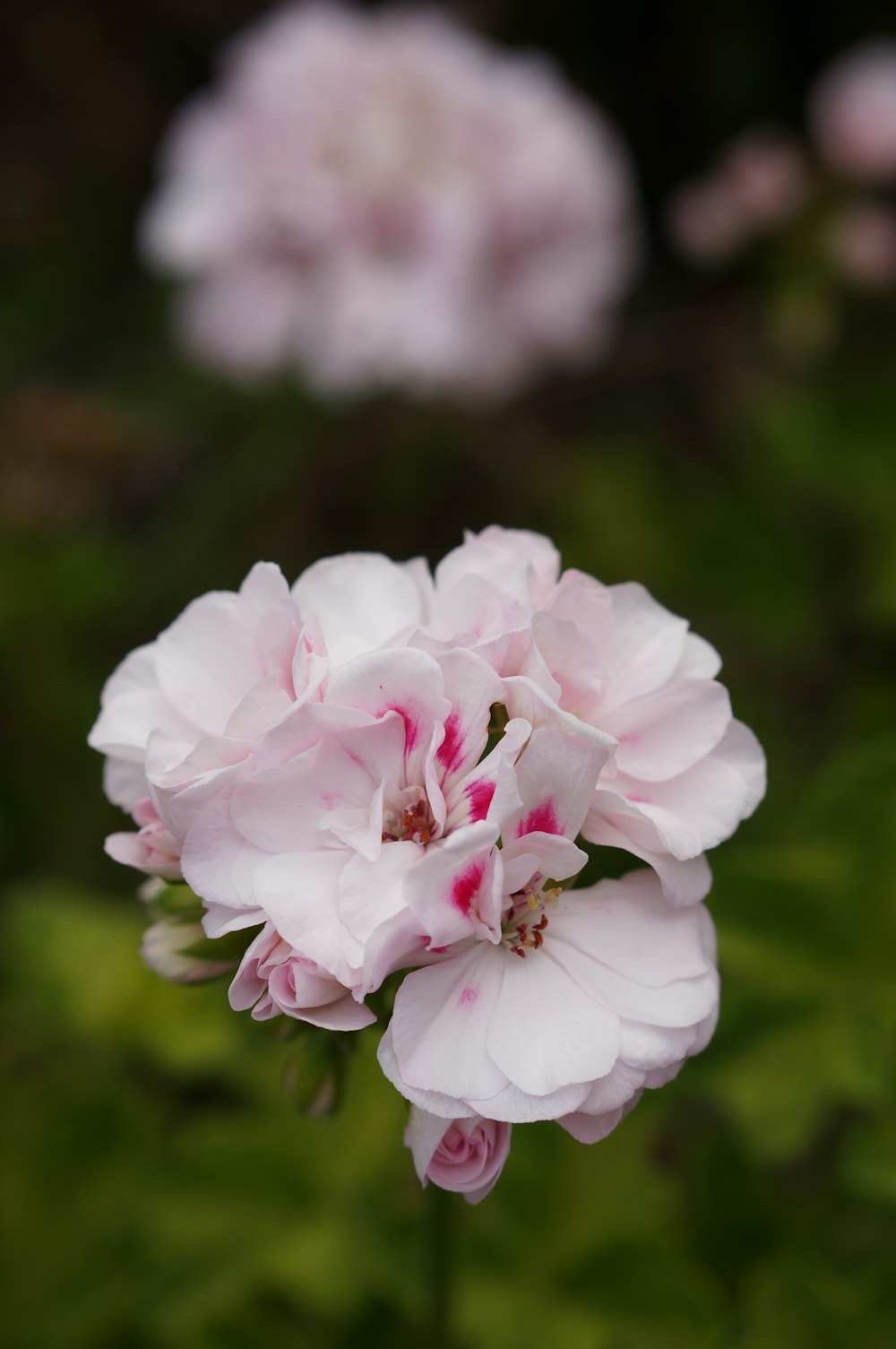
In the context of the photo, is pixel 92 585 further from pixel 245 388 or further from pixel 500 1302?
pixel 500 1302

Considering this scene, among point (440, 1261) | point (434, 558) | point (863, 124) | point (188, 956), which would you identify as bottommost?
point (434, 558)

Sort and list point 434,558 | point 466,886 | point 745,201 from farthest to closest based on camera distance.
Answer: point 434,558
point 745,201
point 466,886

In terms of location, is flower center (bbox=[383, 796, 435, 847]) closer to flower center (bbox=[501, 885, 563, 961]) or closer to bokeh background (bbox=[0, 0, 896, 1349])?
flower center (bbox=[501, 885, 563, 961])

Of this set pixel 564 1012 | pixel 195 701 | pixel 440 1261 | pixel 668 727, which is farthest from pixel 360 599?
pixel 440 1261

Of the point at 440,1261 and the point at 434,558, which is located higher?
the point at 440,1261

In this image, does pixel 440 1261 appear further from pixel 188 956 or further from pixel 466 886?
pixel 466 886

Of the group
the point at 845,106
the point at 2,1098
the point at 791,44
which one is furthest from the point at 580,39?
the point at 2,1098
